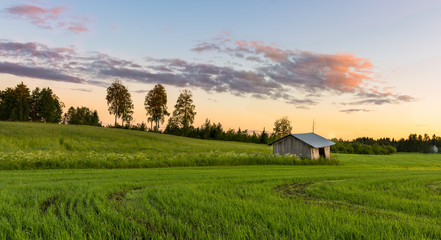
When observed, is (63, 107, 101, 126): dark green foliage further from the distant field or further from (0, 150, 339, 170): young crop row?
(0, 150, 339, 170): young crop row

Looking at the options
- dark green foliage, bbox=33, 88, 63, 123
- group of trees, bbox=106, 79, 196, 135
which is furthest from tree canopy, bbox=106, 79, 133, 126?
dark green foliage, bbox=33, 88, 63, 123

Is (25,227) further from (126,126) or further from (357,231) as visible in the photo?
(126,126)

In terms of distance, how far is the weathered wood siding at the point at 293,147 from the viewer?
3691cm

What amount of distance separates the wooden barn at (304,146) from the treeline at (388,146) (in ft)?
133

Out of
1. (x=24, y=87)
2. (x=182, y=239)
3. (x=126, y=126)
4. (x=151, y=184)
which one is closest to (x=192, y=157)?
(x=151, y=184)

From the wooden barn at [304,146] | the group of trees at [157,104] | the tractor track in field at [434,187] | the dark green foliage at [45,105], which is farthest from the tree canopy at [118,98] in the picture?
the tractor track in field at [434,187]

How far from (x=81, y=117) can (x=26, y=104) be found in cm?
2595

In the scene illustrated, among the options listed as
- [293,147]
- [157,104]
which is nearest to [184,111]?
[157,104]

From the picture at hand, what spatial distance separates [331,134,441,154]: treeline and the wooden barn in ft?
133

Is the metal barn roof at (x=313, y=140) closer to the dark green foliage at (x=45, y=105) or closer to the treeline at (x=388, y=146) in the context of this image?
the treeline at (x=388, y=146)

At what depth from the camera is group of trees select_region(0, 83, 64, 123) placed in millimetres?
84075

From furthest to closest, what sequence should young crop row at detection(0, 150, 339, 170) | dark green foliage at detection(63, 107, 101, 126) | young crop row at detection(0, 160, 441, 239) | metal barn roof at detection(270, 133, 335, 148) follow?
dark green foliage at detection(63, 107, 101, 126) → metal barn roof at detection(270, 133, 335, 148) → young crop row at detection(0, 150, 339, 170) → young crop row at detection(0, 160, 441, 239)

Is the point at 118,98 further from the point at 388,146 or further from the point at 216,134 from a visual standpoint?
the point at 388,146

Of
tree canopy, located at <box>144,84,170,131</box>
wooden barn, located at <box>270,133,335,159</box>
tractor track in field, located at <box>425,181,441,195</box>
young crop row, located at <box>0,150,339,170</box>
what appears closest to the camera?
tractor track in field, located at <box>425,181,441,195</box>
